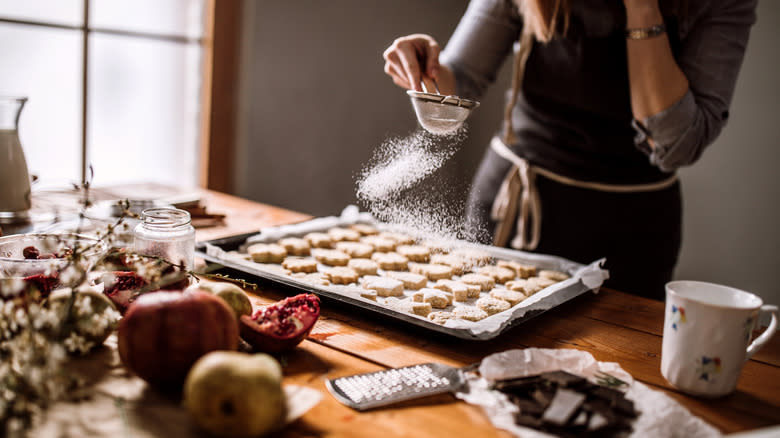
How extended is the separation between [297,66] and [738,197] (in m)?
2.46

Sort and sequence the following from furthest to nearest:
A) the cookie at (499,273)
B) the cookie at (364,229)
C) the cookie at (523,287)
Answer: the cookie at (364,229)
the cookie at (499,273)
the cookie at (523,287)

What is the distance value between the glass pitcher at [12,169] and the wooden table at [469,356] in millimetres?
803

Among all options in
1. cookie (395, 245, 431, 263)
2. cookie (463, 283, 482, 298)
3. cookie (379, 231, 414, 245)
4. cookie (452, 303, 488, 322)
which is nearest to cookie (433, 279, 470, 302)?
cookie (463, 283, 482, 298)

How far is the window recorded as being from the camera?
8.59ft

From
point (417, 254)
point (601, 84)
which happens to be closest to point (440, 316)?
point (417, 254)

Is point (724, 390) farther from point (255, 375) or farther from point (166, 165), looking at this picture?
point (166, 165)

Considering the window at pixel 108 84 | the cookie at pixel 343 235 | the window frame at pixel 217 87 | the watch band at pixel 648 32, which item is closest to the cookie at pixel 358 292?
the cookie at pixel 343 235

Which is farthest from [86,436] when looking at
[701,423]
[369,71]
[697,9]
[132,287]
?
[369,71]

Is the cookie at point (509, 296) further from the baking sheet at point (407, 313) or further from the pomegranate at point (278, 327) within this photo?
the pomegranate at point (278, 327)

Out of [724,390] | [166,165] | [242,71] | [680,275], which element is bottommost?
[680,275]

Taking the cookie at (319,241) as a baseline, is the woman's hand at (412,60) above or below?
above

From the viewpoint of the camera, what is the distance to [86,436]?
709 millimetres

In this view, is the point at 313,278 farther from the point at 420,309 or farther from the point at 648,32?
the point at 648,32

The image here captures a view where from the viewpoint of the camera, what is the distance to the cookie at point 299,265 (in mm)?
1534
